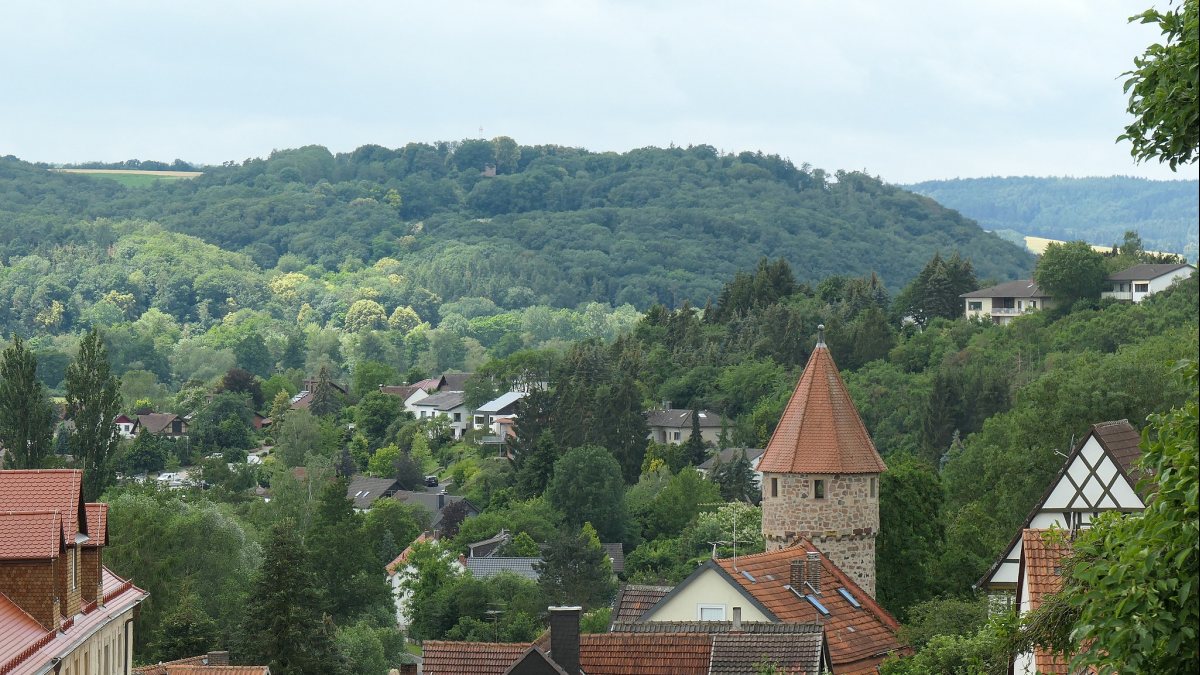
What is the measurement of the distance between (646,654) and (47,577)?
10665 mm

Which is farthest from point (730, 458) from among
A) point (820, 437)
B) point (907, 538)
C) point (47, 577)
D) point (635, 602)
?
point (47, 577)

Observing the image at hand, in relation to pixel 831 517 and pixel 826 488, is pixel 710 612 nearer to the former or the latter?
pixel 831 517

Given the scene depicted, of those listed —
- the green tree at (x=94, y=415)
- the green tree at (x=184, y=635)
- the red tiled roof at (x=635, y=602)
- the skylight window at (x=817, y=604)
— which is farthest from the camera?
the green tree at (x=94, y=415)

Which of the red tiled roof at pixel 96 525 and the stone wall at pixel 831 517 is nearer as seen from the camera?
the red tiled roof at pixel 96 525

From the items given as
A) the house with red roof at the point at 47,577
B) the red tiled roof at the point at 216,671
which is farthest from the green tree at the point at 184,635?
the house with red roof at the point at 47,577

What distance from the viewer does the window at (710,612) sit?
38.4m

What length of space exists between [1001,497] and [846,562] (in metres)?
13.6

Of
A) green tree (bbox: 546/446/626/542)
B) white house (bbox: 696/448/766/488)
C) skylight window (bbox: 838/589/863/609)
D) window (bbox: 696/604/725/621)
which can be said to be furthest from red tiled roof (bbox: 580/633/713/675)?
white house (bbox: 696/448/766/488)

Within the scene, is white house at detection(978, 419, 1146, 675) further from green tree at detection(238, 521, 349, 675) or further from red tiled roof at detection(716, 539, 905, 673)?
green tree at detection(238, 521, 349, 675)

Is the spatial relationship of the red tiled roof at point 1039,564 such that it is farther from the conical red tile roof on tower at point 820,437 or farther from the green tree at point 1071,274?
the green tree at point 1071,274

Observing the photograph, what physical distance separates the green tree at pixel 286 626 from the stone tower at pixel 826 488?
10309mm

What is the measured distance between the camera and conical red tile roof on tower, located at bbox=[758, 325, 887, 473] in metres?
48.4

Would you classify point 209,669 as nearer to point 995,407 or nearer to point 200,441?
point 995,407

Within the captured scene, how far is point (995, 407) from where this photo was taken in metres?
97.5
